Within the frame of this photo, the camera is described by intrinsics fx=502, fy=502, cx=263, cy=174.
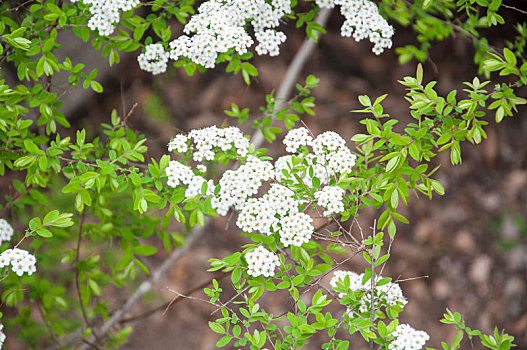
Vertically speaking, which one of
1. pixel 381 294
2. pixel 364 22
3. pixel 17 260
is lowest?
pixel 17 260

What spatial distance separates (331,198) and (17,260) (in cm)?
82

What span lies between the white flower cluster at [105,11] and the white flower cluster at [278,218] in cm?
64

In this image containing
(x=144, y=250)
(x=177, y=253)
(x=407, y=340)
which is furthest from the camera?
(x=177, y=253)

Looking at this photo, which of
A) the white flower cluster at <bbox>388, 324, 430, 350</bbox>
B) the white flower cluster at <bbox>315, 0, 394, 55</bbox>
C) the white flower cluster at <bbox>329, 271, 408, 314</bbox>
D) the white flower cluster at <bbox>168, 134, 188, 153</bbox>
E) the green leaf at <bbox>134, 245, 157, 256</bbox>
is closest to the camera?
the white flower cluster at <bbox>388, 324, 430, 350</bbox>

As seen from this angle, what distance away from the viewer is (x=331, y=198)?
1218mm

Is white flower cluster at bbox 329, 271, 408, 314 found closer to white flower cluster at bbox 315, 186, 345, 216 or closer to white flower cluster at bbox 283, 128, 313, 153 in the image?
white flower cluster at bbox 315, 186, 345, 216

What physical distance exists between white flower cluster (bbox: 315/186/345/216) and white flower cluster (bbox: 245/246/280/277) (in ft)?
0.57

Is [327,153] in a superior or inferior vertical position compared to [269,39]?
inferior

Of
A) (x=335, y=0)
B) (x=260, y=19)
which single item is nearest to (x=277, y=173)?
(x=260, y=19)

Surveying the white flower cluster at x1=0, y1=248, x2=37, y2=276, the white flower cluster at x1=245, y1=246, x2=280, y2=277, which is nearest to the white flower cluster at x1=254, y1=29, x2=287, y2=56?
the white flower cluster at x1=245, y1=246, x2=280, y2=277

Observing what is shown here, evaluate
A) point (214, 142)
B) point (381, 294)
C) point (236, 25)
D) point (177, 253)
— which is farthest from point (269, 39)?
point (177, 253)

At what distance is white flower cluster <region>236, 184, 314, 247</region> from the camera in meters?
1.20

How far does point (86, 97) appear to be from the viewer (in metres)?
3.22

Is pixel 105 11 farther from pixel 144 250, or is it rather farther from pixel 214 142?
pixel 144 250
